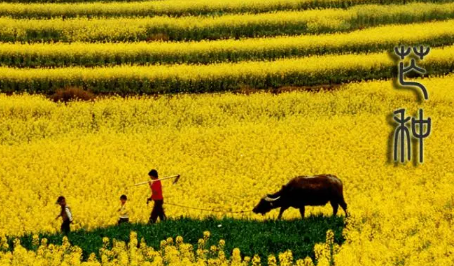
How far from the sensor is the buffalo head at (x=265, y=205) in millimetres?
15945

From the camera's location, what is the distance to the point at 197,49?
31812mm

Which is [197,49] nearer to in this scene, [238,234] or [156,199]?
[156,199]

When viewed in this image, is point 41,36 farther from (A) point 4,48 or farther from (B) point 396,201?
(B) point 396,201

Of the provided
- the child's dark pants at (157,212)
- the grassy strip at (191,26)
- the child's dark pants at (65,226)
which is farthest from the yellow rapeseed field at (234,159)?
the grassy strip at (191,26)

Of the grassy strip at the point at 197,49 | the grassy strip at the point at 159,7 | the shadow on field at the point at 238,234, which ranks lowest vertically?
the shadow on field at the point at 238,234

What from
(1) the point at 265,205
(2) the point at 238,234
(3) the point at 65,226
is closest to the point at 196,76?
(1) the point at 265,205

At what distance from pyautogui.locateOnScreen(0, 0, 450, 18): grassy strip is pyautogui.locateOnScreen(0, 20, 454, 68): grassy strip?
15.5ft

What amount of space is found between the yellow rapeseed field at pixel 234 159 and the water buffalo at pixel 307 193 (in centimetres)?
61

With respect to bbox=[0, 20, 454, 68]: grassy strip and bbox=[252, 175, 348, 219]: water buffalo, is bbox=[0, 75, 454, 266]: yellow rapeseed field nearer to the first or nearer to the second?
bbox=[252, 175, 348, 219]: water buffalo

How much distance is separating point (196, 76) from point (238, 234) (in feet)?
49.1

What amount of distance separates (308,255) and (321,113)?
40.2ft

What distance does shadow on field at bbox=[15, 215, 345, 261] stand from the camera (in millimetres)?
13805

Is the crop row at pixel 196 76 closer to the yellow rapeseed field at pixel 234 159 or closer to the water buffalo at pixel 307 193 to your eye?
the yellow rapeseed field at pixel 234 159

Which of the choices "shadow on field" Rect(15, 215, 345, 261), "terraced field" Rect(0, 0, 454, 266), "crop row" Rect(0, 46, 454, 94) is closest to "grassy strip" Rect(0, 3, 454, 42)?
"terraced field" Rect(0, 0, 454, 266)
